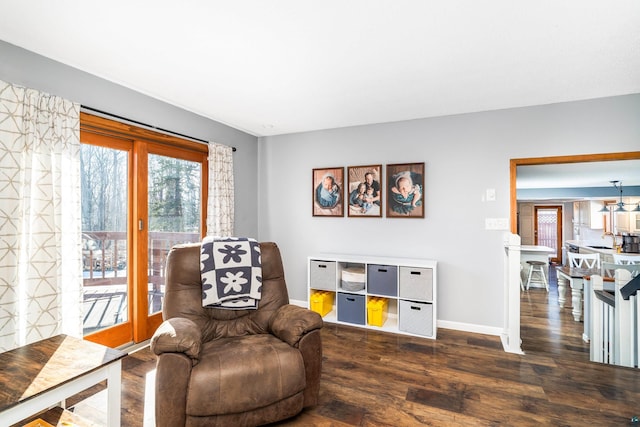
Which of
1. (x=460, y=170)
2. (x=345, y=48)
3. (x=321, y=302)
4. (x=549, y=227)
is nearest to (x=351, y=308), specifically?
(x=321, y=302)

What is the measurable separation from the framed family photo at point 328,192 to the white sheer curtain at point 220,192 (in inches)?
43.3

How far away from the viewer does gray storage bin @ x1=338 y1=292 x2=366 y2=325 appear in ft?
11.4

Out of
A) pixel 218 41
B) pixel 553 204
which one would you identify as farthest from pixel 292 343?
pixel 553 204

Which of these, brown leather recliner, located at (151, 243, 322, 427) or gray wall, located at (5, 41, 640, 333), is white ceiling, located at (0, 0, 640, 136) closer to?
gray wall, located at (5, 41, 640, 333)

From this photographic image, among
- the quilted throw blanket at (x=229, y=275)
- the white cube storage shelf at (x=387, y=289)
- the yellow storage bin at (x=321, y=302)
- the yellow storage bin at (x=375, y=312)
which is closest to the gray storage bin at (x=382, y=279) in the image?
the white cube storage shelf at (x=387, y=289)

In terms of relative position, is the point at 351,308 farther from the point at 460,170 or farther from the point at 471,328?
the point at 460,170

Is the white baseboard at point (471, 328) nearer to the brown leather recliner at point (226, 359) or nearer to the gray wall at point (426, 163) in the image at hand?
the gray wall at point (426, 163)

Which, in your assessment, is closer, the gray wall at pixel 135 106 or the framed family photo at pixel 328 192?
the gray wall at pixel 135 106

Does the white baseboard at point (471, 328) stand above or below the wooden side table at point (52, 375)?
below

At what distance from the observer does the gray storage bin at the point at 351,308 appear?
347cm

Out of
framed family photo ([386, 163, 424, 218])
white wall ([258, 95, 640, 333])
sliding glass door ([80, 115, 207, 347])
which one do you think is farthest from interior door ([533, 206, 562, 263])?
sliding glass door ([80, 115, 207, 347])

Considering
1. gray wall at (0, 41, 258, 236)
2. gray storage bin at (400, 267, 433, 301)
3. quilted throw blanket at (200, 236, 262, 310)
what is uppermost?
gray wall at (0, 41, 258, 236)

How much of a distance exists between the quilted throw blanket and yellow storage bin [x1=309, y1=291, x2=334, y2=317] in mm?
1536

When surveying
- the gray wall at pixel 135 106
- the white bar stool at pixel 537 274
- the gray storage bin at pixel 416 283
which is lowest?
the white bar stool at pixel 537 274
